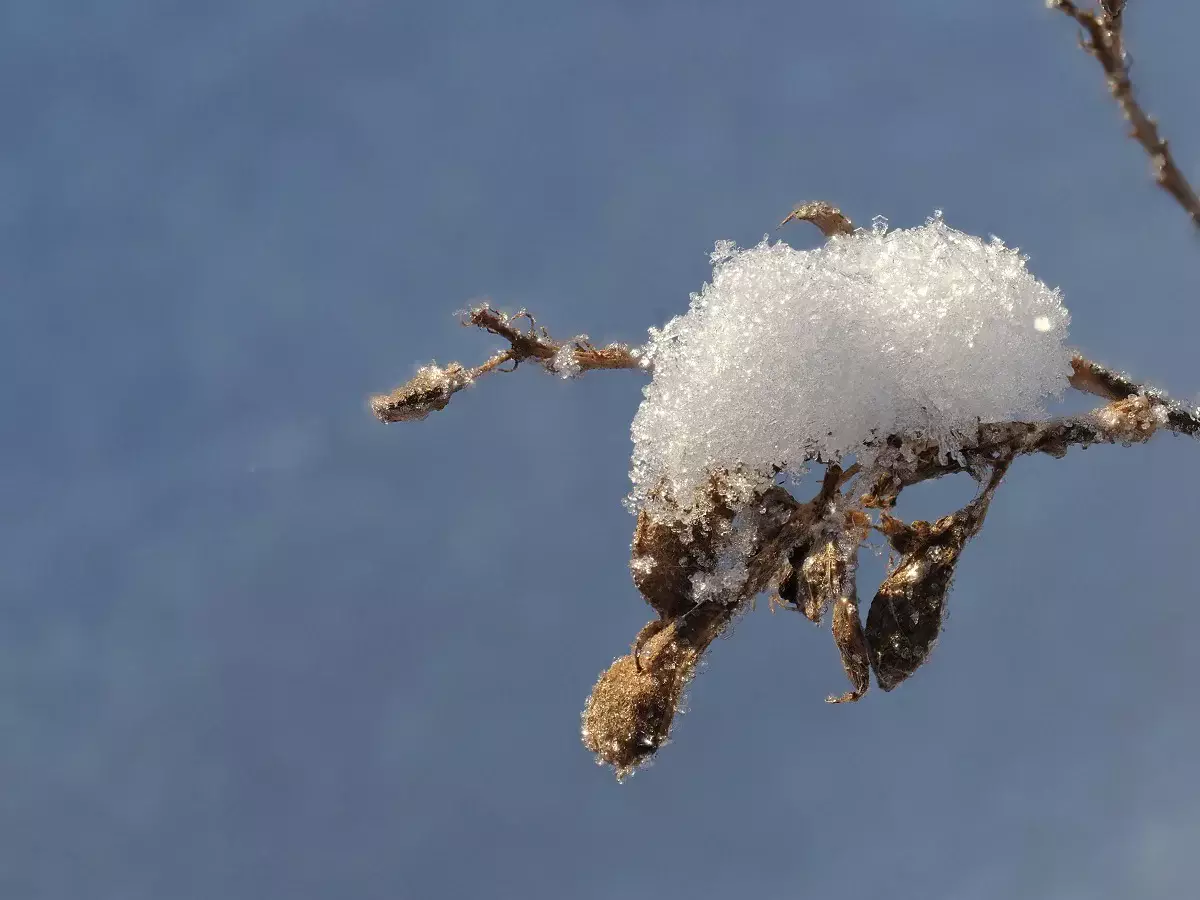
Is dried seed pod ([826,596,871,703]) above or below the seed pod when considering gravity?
below

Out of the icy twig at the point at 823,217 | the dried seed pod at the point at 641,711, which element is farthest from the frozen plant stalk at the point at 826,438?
the icy twig at the point at 823,217

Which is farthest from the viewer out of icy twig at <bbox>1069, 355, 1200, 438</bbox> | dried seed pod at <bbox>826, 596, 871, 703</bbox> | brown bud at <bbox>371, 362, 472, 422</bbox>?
brown bud at <bbox>371, 362, 472, 422</bbox>

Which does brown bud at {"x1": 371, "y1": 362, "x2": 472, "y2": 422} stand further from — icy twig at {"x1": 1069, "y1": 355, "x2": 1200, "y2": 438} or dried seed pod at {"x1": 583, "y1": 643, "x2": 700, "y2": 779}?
icy twig at {"x1": 1069, "y1": 355, "x2": 1200, "y2": 438}

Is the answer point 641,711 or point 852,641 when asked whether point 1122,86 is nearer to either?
point 852,641

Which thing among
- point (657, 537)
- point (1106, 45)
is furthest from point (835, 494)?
point (1106, 45)

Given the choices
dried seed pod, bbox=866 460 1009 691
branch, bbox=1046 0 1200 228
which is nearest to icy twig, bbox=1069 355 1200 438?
dried seed pod, bbox=866 460 1009 691
